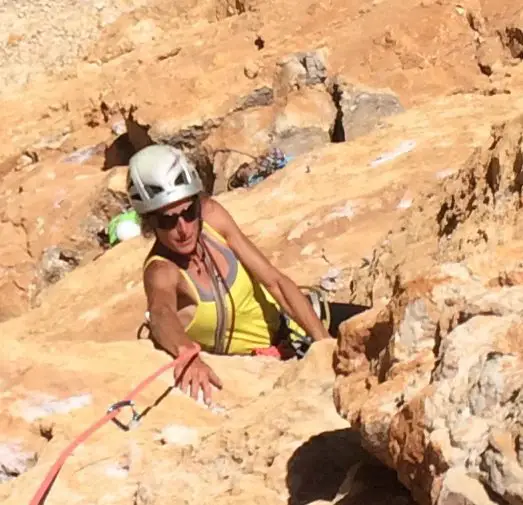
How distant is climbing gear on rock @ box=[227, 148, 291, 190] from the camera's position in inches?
367

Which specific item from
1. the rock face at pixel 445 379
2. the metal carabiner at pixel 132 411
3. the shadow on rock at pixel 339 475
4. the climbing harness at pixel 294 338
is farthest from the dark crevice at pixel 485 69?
the shadow on rock at pixel 339 475

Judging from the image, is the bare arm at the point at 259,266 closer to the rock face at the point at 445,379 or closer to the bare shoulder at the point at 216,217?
the bare shoulder at the point at 216,217

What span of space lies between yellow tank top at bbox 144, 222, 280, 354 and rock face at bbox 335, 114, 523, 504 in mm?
1541

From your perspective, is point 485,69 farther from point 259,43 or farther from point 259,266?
point 259,266

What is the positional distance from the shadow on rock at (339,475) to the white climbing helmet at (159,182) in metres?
1.64

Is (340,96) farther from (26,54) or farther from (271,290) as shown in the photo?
(26,54)

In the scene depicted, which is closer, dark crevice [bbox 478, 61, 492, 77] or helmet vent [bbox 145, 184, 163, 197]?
helmet vent [bbox 145, 184, 163, 197]

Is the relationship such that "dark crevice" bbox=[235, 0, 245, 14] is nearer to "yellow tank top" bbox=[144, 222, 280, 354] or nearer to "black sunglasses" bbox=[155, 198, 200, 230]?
"yellow tank top" bbox=[144, 222, 280, 354]

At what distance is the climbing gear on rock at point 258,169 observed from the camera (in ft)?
30.6

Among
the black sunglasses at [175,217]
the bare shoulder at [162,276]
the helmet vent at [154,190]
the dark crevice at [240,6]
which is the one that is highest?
the helmet vent at [154,190]

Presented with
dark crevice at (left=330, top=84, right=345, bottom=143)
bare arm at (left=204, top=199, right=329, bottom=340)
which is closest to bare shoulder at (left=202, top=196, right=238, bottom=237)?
bare arm at (left=204, top=199, right=329, bottom=340)

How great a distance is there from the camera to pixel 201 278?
4707 millimetres

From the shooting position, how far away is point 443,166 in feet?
25.4

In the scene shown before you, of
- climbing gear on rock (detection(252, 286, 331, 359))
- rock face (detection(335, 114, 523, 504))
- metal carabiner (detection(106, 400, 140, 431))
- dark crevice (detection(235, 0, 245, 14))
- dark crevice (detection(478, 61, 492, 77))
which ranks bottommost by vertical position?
dark crevice (detection(478, 61, 492, 77))
